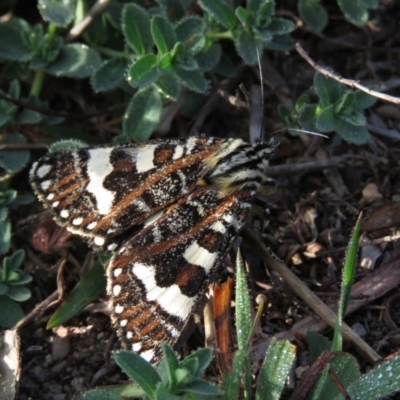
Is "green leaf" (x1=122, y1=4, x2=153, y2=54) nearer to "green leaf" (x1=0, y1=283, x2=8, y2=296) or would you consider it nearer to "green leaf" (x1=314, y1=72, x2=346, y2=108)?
"green leaf" (x1=314, y1=72, x2=346, y2=108)

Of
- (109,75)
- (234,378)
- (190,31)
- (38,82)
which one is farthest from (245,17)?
(234,378)

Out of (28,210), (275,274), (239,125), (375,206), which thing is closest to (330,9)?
(239,125)

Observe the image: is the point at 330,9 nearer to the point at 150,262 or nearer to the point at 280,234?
the point at 280,234

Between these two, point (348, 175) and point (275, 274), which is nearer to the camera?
point (275, 274)

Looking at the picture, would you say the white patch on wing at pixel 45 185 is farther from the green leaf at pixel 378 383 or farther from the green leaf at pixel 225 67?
the green leaf at pixel 378 383

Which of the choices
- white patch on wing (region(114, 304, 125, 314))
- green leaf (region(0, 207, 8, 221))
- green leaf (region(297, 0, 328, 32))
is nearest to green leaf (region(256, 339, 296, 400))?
white patch on wing (region(114, 304, 125, 314))
